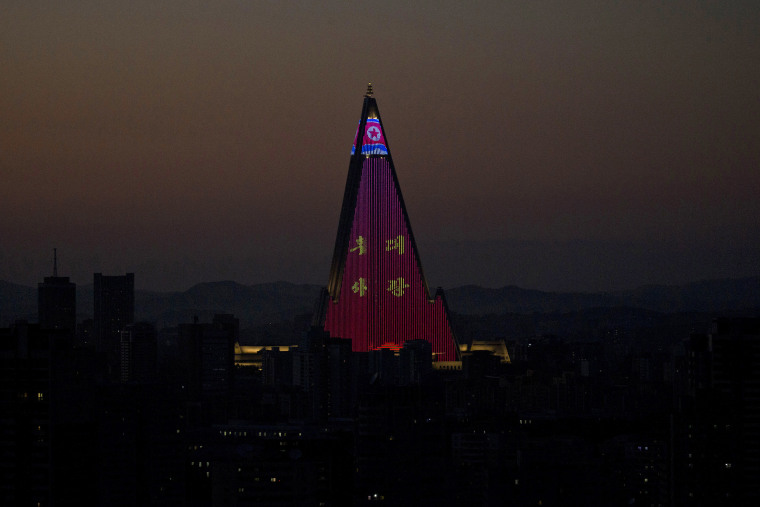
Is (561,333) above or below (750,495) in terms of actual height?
above

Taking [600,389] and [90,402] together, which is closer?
[90,402]

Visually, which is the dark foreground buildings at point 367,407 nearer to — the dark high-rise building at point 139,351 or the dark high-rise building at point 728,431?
the dark high-rise building at point 728,431

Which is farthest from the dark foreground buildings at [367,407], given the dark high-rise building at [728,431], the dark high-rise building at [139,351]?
the dark high-rise building at [139,351]

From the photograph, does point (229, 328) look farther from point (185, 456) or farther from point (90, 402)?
point (90, 402)

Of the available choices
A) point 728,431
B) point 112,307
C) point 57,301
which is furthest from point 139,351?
point 728,431

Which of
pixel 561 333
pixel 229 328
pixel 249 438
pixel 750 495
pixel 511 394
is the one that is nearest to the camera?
pixel 750 495

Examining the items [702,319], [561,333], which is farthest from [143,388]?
[561,333]

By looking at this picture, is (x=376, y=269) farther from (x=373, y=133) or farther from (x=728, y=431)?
(x=728, y=431)
